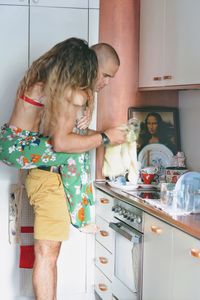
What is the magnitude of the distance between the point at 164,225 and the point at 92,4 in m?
1.56

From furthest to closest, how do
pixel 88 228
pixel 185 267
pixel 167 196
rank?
pixel 88 228
pixel 167 196
pixel 185 267

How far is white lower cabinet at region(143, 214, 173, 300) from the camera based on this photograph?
226 centimetres

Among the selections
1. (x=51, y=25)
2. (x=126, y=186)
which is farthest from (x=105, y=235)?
(x=51, y=25)

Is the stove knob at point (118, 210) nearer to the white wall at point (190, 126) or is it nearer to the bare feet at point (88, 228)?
the bare feet at point (88, 228)

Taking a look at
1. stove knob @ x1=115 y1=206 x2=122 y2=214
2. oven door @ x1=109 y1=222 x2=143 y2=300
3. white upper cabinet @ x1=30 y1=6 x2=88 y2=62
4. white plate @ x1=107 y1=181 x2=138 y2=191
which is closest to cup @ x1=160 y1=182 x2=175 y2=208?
oven door @ x1=109 y1=222 x2=143 y2=300

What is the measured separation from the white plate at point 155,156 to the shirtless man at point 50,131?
1.00 ft

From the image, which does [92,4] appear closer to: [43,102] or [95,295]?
[43,102]

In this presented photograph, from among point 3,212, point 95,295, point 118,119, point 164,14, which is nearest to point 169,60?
point 164,14

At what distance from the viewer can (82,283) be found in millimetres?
3410

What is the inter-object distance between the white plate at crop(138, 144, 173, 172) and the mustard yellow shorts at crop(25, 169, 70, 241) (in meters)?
0.63

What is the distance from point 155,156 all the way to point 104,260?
2.22 feet

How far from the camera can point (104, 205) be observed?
313 centimetres

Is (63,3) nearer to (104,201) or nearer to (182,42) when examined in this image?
(182,42)

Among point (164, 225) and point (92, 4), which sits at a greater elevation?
point (92, 4)
